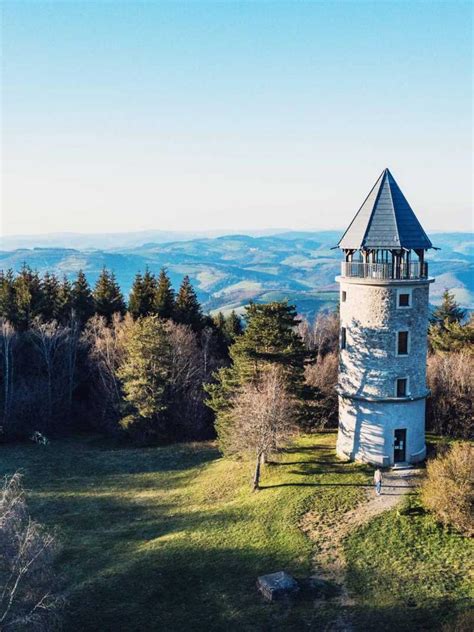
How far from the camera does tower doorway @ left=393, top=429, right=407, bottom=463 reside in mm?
32031

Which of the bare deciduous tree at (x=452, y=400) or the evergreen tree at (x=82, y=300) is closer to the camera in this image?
the bare deciduous tree at (x=452, y=400)

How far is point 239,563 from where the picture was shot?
23.5 m

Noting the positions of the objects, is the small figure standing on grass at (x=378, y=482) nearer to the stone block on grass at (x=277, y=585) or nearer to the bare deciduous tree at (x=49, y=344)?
the stone block on grass at (x=277, y=585)

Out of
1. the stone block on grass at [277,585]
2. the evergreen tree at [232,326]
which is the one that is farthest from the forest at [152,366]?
the stone block on grass at [277,585]

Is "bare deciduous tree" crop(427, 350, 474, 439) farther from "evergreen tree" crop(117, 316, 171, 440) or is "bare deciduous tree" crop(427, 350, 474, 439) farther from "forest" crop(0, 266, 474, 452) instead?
"evergreen tree" crop(117, 316, 171, 440)

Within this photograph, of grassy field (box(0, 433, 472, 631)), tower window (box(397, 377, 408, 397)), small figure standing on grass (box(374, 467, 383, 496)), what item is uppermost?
tower window (box(397, 377, 408, 397))

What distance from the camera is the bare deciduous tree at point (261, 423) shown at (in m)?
30.9

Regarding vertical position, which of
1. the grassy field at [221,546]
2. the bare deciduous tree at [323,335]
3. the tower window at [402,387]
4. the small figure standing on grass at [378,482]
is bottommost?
the grassy field at [221,546]

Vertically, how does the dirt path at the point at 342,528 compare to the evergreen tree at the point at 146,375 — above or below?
below

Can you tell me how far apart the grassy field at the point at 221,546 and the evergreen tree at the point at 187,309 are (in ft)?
62.3

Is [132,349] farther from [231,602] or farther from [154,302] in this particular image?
[231,602]

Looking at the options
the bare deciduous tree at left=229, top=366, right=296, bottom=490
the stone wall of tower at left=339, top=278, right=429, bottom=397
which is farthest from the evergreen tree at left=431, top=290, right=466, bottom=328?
the bare deciduous tree at left=229, top=366, right=296, bottom=490

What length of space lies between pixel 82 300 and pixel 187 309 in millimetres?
10178

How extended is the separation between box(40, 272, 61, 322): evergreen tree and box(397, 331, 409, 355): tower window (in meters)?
32.4
